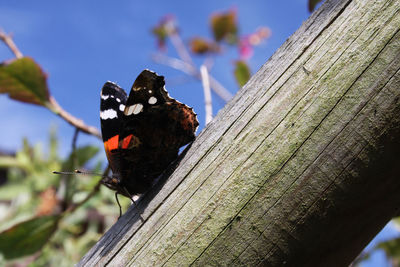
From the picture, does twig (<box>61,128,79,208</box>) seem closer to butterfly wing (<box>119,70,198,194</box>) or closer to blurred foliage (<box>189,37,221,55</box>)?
butterfly wing (<box>119,70,198,194</box>)

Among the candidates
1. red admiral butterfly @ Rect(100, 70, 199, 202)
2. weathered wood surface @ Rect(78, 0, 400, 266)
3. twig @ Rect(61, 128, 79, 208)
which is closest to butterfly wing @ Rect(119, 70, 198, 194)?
red admiral butterfly @ Rect(100, 70, 199, 202)

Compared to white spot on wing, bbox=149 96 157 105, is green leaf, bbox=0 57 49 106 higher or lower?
higher

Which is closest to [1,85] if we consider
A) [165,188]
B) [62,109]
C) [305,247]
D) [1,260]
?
[62,109]

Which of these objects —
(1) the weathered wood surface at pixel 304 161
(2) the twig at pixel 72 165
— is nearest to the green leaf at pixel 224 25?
(2) the twig at pixel 72 165

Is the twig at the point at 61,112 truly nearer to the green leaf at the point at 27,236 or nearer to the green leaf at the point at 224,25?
the green leaf at the point at 27,236

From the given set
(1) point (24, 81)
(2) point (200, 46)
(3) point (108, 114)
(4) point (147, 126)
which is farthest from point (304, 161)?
(2) point (200, 46)

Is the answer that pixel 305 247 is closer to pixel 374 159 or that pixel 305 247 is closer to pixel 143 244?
pixel 374 159

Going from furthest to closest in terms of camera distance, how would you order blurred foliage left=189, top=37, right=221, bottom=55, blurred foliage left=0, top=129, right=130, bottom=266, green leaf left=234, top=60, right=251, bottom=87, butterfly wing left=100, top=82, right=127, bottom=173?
1. blurred foliage left=189, top=37, right=221, bottom=55
2. blurred foliage left=0, top=129, right=130, bottom=266
3. green leaf left=234, top=60, right=251, bottom=87
4. butterfly wing left=100, top=82, right=127, bottom=173
